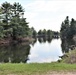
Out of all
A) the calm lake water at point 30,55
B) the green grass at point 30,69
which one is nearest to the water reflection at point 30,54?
the calm lake water at point 30,55

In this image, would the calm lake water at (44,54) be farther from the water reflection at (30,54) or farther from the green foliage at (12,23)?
the green foliage at (12,23)

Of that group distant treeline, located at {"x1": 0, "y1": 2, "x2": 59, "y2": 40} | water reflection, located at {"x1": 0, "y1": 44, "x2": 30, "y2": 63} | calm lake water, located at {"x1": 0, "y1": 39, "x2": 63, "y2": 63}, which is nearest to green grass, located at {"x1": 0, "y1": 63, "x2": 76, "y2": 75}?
calm lake water, located at {"x1": 0, "y1": 39, "x2": 63, "y2": 63}

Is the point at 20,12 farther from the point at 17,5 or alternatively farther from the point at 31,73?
the point at 31,73

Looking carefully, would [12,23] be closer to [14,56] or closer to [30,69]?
[14,56]

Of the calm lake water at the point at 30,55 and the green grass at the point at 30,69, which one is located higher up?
the green grass at the point at 30,69

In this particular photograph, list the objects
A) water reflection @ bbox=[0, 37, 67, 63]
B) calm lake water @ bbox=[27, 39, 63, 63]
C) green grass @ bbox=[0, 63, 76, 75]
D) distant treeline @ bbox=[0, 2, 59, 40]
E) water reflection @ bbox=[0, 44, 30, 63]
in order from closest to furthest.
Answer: green grass @ bbox=[0, 63, 76, 75]
calm lake water @ bbox=[27, 39, 63, 63]
water reflection @ bbox=[0, 44, 30, 63]
water reflection @ bbox=[0, 37, 67, 63]
distant treeline @ bbox=[0, 2, 59, 40]

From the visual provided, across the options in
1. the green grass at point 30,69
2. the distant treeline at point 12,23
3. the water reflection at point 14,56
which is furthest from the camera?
the distant treeline at point 12,23

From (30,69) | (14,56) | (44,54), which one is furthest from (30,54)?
(30,69)

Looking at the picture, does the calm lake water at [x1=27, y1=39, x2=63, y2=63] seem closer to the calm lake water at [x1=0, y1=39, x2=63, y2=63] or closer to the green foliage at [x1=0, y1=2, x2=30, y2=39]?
the calm lake water at [x1=0, y1=39, x2=63, y2=63]

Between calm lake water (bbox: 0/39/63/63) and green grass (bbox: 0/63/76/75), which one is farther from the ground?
green grass (bbox: 0/63/76/75)

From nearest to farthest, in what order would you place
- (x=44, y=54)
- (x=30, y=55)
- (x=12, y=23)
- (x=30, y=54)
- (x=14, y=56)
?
(x=14, y=56) < (x=30, y=55) < (x=44, y=54) < (x=30, y=54) < (x=12, y=23)

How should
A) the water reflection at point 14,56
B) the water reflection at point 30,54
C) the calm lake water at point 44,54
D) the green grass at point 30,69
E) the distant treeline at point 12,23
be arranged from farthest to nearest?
1. the distant treeline at point 12,23
2. the water reflection at point 30,54
3. the water reflection at point 14,56
4. the calm lake water at point 44,54
5. the green grass at point 30,69

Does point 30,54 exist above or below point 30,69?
below

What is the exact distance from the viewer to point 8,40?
215ft
